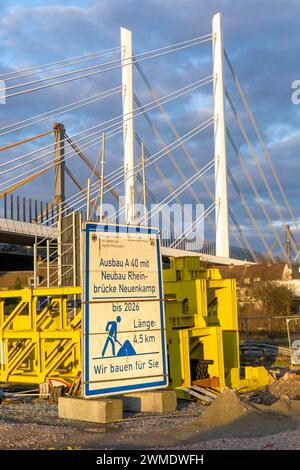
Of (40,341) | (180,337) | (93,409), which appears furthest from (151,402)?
(40,341)

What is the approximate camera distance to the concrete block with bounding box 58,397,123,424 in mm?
9430

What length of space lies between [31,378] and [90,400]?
604 cm

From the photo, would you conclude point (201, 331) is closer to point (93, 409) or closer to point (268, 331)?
point (93, 409)

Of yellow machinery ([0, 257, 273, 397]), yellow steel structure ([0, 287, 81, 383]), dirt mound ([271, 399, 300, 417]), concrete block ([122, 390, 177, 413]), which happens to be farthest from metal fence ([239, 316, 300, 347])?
concrete block ([122, 390, 177, 413])

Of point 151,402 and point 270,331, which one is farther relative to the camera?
point 270,331

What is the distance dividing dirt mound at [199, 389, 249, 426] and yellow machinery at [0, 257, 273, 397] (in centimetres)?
324

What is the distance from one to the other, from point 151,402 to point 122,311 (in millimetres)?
1673

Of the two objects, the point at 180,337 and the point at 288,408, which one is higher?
the point at 180,337

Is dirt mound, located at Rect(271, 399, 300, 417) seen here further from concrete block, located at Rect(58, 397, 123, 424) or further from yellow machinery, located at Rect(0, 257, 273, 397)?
yellow machinery, located at Rect(0, 257, 273, 397)

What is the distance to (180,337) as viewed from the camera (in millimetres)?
13469

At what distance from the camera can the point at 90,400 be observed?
31.6 feet

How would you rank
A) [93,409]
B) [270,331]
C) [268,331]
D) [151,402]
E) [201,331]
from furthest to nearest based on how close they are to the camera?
[268,331] → [270,331] → [201,331] → [151,402] → [93,409]
